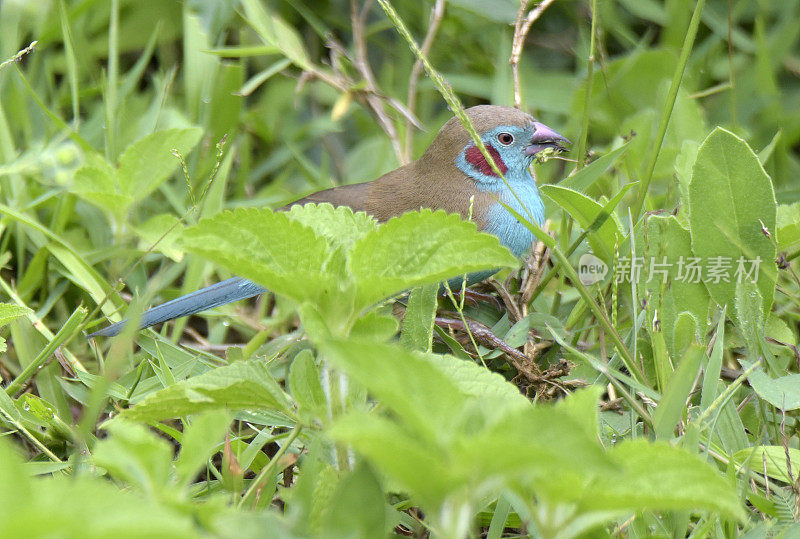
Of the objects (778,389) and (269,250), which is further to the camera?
(778,389)

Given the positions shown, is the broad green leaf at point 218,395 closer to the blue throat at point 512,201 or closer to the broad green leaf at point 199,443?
the broad green leaf at point 199,443

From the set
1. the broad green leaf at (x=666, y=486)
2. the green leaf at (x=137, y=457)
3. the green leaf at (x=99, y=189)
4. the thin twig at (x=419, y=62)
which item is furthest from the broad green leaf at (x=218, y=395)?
the thin twig at (x=419, y=62)

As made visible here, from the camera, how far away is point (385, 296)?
154 centimetres

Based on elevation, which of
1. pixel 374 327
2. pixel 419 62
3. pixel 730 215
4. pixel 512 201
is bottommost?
pixel 512 201

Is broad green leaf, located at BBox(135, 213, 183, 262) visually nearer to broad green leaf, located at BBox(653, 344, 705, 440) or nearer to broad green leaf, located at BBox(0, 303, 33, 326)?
broad green leaf, located at BBox(0, 303, 33, 326)

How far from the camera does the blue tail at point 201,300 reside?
101 inches

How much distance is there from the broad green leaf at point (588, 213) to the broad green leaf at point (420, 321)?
43 cm

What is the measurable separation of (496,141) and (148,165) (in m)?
1.18

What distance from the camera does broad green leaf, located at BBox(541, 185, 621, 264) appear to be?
229 cm

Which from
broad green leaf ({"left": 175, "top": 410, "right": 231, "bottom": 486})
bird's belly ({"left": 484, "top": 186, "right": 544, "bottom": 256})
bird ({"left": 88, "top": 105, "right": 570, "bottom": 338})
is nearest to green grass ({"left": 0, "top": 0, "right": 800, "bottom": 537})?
broad green leaf ({"left": 175, "top": 410, "right": 231, "bottom": 486})

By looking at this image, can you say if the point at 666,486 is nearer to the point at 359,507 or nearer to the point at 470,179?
the point at 359,507

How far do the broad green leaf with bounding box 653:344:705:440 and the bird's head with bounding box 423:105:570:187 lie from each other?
5.22ft

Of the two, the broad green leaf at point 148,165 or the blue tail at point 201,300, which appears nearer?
the blue tail at point 201,300

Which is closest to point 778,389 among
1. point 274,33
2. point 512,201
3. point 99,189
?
point 512,201
